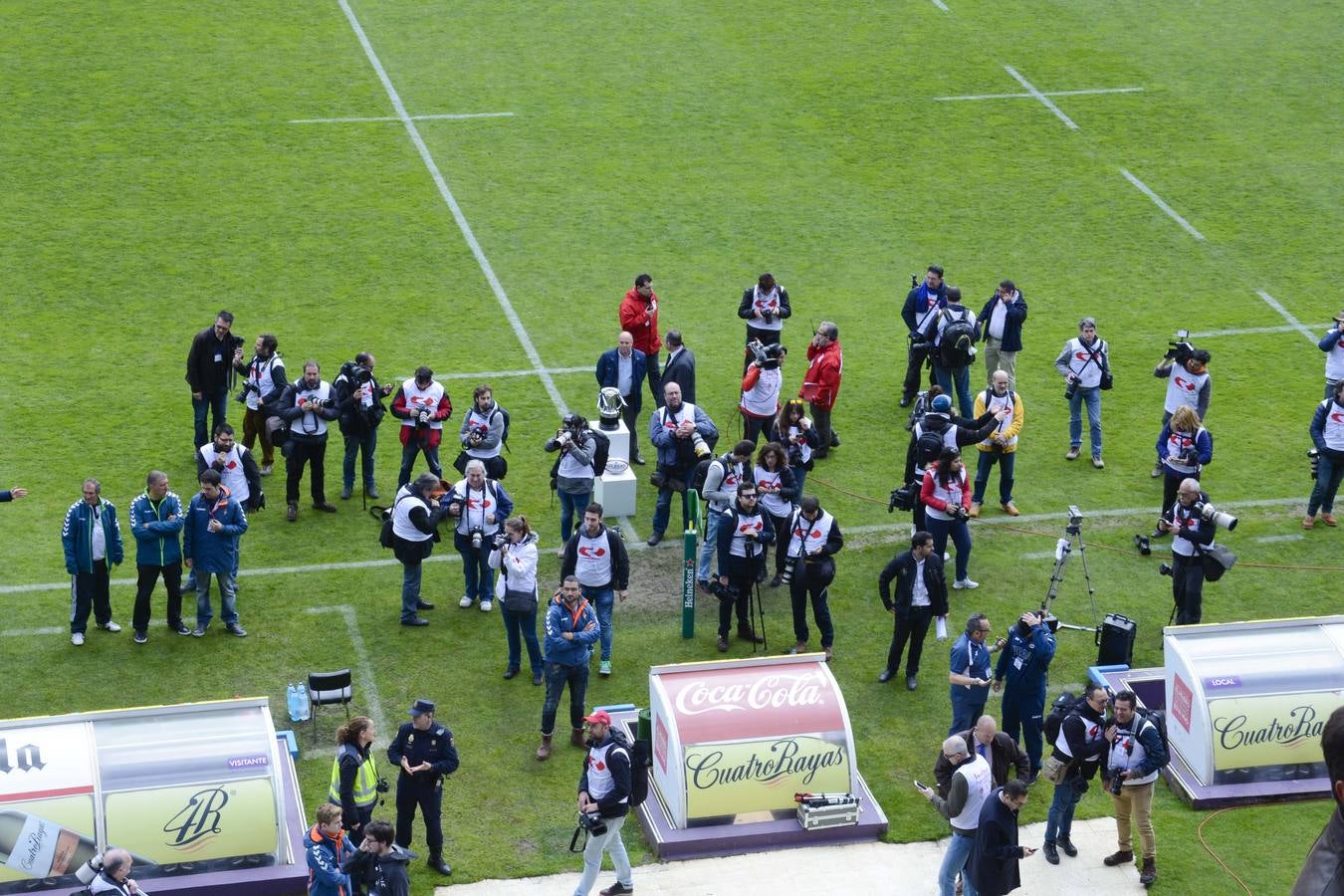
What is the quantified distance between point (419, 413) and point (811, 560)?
206 inches

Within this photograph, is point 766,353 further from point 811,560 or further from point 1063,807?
point 1063,807

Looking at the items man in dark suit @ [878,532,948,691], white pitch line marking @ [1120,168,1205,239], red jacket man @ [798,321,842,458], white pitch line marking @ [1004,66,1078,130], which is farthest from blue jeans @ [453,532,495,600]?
white pitch line marking @ [1004,66,1078,130]

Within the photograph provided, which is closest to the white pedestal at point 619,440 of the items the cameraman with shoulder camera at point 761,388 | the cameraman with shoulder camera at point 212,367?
the cameraman with shoulder camera at point 761,388

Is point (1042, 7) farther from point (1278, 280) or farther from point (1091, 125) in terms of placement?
point (1278, 280)

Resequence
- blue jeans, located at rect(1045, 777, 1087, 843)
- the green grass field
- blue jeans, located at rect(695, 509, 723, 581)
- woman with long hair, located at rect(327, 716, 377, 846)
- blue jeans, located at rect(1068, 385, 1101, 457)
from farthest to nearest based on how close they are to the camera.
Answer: blue jeans, located at rect(1068, 385, 1101, 457)
blue jeans, located at rect(695, 509, 723, 581)
the green grass field
blue jeans, located at rect(1045, 777, 1087, 843)
woman with long hair, located at rect(327, 716, 377, 846)

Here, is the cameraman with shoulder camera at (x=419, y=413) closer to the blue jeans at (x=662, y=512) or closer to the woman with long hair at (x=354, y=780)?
the blue jeans at (x=662, y=512)

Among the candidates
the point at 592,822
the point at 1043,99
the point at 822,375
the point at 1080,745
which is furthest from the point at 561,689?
the point at 1043,99

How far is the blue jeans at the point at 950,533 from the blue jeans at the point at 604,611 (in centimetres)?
353

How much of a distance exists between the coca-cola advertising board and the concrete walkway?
18.5 inches

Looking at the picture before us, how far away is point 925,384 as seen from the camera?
24406 millimetres

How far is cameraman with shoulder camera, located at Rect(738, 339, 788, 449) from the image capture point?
20750 millimetres

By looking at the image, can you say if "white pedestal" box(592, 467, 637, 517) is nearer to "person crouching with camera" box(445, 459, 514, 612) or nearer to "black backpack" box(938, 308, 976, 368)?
"person crouching with camera" box(445, 459, 514, 612)

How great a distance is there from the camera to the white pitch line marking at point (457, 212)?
24211 mm

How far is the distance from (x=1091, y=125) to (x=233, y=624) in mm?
20864
